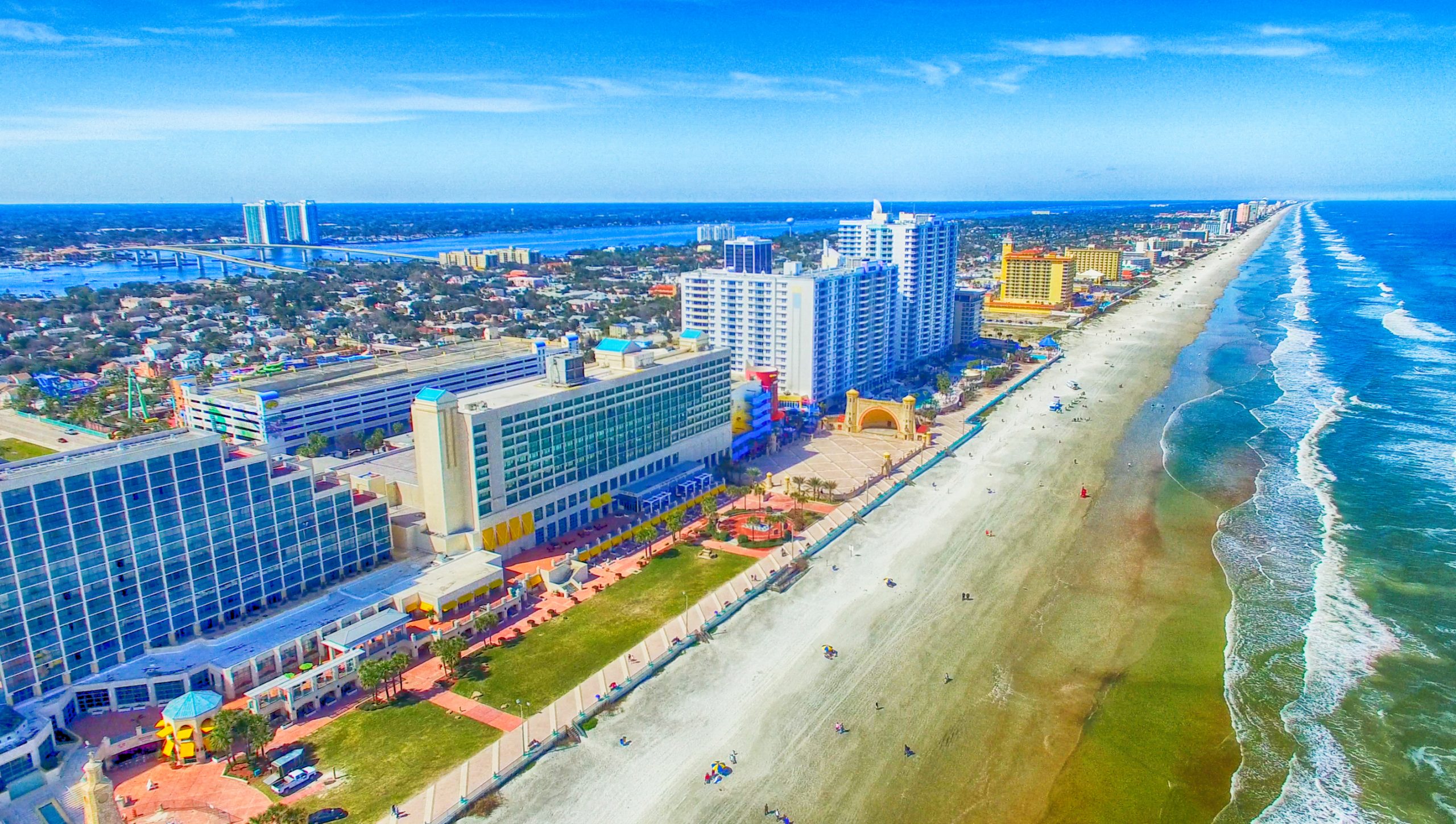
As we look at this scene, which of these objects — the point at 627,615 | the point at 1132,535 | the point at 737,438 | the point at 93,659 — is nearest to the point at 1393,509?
the point at 1132,535

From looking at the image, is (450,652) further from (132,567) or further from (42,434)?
(42,434)

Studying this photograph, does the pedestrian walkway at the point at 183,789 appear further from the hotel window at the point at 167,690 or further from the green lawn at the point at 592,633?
the green lawn at the point at 592,633

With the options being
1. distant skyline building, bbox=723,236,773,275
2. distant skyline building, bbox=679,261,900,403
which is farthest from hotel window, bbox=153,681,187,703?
distant skyline building, bbox=723,236,773,275

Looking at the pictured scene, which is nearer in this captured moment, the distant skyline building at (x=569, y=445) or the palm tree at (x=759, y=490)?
the distant skyline building at (x=569, y=445)

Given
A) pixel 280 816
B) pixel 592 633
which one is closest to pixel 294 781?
pixel 280 816

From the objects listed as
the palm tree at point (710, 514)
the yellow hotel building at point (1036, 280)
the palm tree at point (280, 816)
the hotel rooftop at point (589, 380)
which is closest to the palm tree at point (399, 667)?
the palm tree at point (280, 816)

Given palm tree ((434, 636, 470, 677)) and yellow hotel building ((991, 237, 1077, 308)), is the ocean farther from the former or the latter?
yellow hotel building ((991, 237, 1077, 308))

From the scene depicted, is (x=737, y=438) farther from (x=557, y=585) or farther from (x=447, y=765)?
(x=447, y=765)

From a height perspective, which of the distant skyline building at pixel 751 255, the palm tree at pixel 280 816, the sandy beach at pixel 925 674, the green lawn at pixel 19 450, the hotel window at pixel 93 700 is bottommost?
the sandy beach at pixel 925 674
